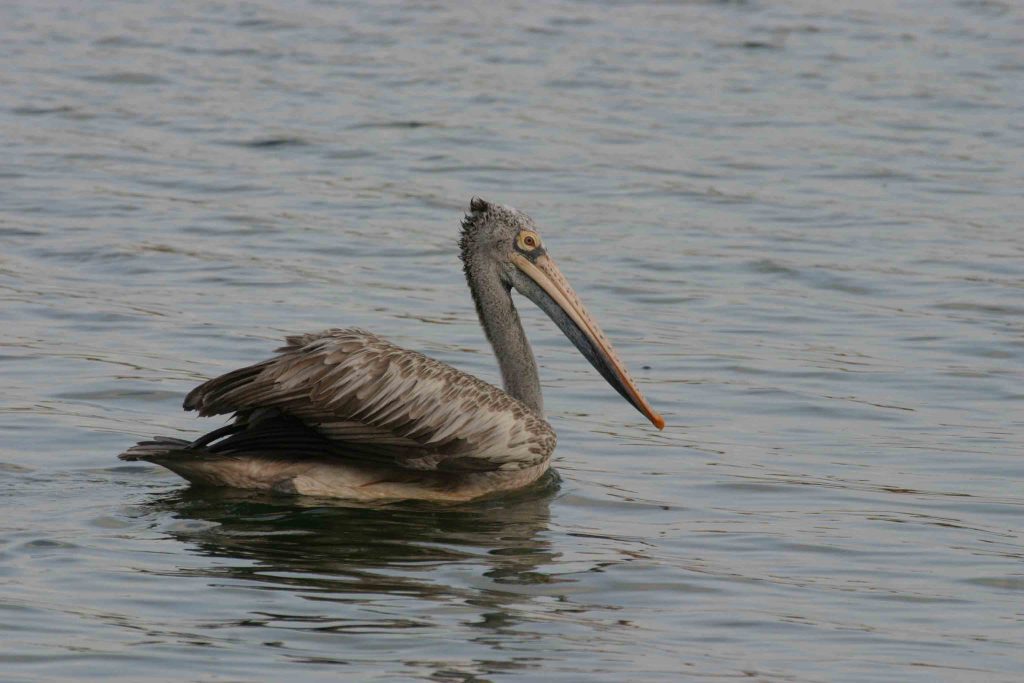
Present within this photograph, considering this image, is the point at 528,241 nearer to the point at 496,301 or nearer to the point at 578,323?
the point at 496,301

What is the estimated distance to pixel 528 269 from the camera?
8.39 metres

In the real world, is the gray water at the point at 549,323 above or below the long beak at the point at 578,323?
below

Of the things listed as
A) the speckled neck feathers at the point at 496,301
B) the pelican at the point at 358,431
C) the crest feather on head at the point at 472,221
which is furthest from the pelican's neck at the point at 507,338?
the pelican at the point at 358,431

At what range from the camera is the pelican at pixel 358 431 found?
23.9ft

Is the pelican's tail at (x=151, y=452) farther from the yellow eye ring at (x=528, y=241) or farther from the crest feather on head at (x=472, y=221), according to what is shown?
the yellow eye ring at (x=528, y=241)

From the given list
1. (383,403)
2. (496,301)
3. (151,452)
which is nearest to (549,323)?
(496,301)

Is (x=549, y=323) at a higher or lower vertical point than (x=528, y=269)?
lower

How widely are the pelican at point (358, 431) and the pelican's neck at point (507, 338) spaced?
0.31 meters

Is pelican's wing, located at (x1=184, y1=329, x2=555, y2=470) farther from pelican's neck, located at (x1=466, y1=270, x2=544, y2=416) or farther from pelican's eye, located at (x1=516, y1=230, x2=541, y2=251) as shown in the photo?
pelican's eye, located at (x1=516, y1=230, x2=541, y2=251)

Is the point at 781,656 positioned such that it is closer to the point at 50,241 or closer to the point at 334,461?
the point at 334,461

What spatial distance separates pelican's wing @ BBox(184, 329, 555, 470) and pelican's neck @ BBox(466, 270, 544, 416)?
0.49m

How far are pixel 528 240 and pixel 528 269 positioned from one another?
0.41ft

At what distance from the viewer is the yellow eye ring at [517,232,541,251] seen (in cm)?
837

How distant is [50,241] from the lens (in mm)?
12625
